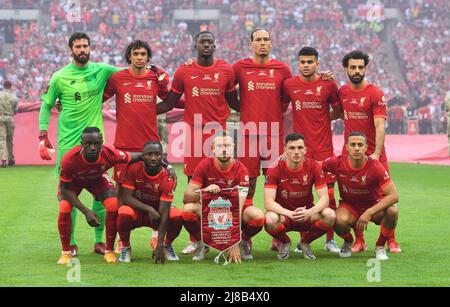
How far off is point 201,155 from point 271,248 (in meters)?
1.14

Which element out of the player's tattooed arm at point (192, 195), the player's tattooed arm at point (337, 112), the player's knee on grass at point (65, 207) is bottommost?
the player's knee on grass at point (65, 207)

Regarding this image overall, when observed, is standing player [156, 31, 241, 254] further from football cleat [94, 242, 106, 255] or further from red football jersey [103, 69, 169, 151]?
football cleat [94, 242, 106, 255]

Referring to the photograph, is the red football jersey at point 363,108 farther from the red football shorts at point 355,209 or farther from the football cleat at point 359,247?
the football cleat at point 359,247

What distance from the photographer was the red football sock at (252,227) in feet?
27.7

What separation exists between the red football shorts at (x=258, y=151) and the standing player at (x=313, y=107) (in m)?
0.30

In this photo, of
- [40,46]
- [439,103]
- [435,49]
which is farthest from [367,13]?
[40,46]

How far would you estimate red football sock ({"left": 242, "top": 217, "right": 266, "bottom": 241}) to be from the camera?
8453 mm

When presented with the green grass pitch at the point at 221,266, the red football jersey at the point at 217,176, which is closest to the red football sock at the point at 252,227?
the green grass pitch at the point at 221,266

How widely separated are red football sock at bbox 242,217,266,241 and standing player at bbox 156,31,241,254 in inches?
25.7

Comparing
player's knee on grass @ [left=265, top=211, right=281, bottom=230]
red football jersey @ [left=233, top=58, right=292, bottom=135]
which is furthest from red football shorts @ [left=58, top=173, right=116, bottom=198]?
red football jersey @ [left=233, top=58, right=292, bottom=135]

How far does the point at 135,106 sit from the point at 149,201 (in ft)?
3.39

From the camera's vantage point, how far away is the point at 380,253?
27.6ft

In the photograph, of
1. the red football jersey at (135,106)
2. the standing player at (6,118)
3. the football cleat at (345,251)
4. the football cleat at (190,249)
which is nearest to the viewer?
the football cleat at (345,251)
